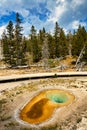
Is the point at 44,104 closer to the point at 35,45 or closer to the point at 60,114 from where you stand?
the point at 60,114

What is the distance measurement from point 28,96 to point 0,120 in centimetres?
904

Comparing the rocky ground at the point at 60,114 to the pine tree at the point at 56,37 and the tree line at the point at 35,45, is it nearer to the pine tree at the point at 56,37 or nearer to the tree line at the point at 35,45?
the tree line at the point at 35,45

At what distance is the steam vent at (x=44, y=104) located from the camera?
26042 mm

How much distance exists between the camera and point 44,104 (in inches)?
1196

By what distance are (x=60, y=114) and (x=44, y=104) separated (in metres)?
4.41

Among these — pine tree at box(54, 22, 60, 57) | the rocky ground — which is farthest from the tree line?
the rocky ground

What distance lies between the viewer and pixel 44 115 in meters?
26.6

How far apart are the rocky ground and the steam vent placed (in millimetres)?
1103

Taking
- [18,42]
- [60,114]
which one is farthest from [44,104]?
[18,42]

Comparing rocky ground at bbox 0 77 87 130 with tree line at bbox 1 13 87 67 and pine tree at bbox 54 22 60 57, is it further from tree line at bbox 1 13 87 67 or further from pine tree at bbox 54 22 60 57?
pine tree at bbox 54 22 60 57

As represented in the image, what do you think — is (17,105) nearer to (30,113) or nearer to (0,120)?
(30,113)

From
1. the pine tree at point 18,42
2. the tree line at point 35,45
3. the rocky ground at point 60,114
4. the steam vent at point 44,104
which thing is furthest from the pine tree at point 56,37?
the steam vent at point 44,104

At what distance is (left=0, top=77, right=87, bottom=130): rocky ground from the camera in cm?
2327

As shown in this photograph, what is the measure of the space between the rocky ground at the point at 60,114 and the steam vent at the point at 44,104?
1103mm
